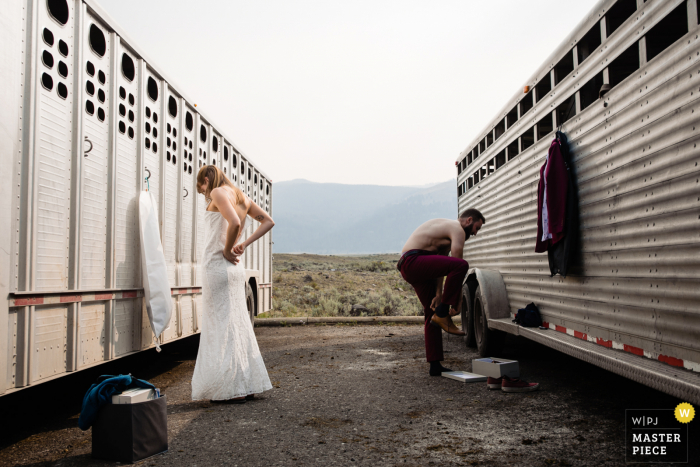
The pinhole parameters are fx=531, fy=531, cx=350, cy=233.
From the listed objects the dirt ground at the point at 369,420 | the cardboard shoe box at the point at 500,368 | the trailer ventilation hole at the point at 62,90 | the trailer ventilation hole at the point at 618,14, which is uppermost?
the trailer ventilation hole at the point at 618,14

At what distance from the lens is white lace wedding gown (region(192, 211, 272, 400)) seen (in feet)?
15.4

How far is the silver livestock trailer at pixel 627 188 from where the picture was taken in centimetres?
291

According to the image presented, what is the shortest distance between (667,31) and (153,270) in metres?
4.52

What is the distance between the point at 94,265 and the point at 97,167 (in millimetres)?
826

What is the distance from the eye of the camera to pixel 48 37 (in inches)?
150

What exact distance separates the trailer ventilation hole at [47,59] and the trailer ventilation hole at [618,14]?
405cm

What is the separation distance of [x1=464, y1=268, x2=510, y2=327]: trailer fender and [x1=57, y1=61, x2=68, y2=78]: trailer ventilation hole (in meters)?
5.04

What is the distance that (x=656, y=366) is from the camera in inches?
122

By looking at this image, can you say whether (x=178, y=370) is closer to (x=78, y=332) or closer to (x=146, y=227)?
(x=146, y=227)

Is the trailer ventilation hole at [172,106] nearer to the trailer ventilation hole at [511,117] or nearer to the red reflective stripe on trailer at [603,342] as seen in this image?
the trailer ventilation hole at [511,117]

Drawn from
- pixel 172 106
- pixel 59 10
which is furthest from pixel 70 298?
pixel 172 106

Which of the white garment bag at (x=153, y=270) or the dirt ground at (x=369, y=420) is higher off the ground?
the white garment bag at (x=153, y=270)

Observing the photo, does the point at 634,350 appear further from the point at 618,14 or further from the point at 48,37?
the point at 48,37

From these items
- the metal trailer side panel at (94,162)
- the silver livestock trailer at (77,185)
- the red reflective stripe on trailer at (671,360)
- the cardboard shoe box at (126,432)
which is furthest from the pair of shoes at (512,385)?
the metal trailer side panel at (94,162)
